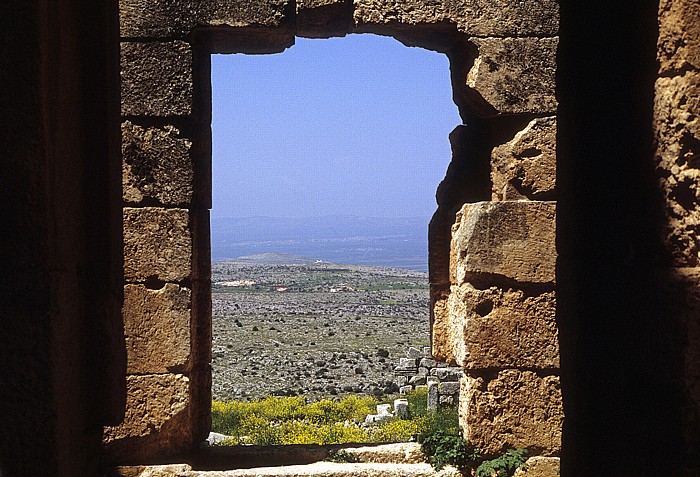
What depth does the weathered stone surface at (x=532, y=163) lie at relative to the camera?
283 inches

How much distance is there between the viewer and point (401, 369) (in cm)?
1828

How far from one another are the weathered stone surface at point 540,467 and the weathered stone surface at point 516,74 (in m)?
3.07

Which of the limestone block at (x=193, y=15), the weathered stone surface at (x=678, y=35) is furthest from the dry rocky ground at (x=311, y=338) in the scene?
the weathered stone surface at (x=678, y=35)

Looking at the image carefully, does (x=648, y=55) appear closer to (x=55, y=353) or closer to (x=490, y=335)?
(x=55, y=353)

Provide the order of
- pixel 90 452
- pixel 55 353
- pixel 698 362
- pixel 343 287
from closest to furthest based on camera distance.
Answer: pixel 698 362 → pixel 55 353 → pixel 90 452 → pixel 343 287

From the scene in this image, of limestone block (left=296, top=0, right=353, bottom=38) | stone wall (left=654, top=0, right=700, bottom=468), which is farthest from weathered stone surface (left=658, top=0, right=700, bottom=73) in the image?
limestone block (left=296, top=0, right=353, bottom=38)

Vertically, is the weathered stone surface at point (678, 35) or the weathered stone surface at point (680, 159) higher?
the weathered stone surface at point (678, 35)

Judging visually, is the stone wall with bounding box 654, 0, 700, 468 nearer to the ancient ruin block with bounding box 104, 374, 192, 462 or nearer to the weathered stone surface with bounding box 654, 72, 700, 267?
the weathered stone surface with bounding box 654, 72, 700, 267

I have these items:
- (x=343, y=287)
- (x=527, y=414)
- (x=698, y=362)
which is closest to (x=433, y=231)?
(x=527, y=414)

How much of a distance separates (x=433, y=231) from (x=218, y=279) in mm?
76527

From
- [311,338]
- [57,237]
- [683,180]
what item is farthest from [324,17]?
[311,338]

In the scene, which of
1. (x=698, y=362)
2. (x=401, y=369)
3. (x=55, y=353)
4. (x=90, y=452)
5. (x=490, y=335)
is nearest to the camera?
(x=698, y=362)

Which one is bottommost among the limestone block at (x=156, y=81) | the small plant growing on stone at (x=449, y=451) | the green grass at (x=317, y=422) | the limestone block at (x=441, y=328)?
the green grass at (x=317, y=422)

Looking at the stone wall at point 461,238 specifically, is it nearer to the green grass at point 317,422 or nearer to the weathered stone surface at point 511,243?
the weathered stone surface at point 511,243
